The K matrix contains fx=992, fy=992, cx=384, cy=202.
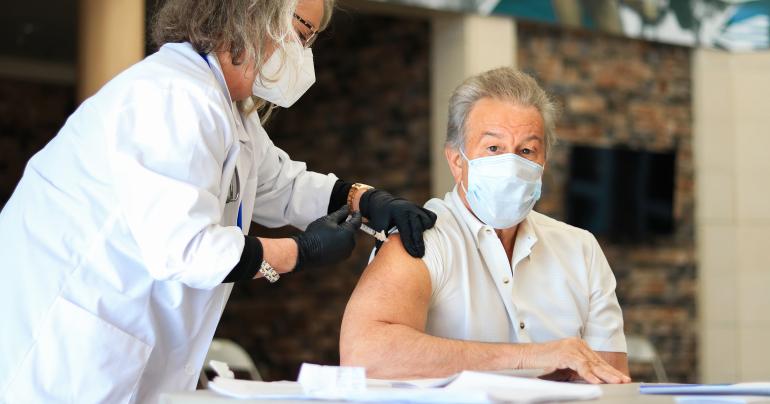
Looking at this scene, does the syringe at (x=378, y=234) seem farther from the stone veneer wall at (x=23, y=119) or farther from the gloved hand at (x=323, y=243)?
the stone veneer wall at (x=23, y=119)

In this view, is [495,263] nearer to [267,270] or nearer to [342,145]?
[267,270]

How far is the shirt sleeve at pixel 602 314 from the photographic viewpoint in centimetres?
204

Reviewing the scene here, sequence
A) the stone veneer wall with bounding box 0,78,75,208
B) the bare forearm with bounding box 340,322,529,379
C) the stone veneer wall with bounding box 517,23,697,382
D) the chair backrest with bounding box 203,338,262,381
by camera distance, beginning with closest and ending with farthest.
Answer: the bare forearm with bounding box 340,322,529,379 → the chair backrest with bounding box 203,338,262,381 → the stone veneer wall with bounding box 517,23,697,382 → the stone veneer wall with bounding box 0,78,75,208

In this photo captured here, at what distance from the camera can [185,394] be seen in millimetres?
1281

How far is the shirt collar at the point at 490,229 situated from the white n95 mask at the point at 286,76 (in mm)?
414

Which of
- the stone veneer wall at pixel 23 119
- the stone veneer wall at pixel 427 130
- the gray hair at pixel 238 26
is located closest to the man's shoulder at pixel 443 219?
the gray hair at pixel 238 26

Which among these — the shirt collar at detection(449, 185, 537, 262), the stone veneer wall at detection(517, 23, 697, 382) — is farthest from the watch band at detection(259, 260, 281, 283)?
the stone veneer wall at detection(517, 23, 697, 382)

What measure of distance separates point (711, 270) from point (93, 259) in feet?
17.2

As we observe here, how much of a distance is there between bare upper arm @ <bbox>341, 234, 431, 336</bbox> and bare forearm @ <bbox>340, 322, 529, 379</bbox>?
6cm

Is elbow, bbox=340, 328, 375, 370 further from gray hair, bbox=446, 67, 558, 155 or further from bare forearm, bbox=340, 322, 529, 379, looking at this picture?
gray hair, bbox=446, 67, 558, 155

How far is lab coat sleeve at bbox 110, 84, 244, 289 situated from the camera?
1.50 meters

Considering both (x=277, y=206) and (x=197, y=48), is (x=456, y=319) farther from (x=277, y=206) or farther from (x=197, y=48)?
(x=197, y=48)

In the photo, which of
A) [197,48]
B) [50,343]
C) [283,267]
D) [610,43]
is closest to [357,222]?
[283,267]


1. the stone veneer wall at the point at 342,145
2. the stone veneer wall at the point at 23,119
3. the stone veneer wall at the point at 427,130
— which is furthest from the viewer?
the stone veneer wall at the point at 23,119
